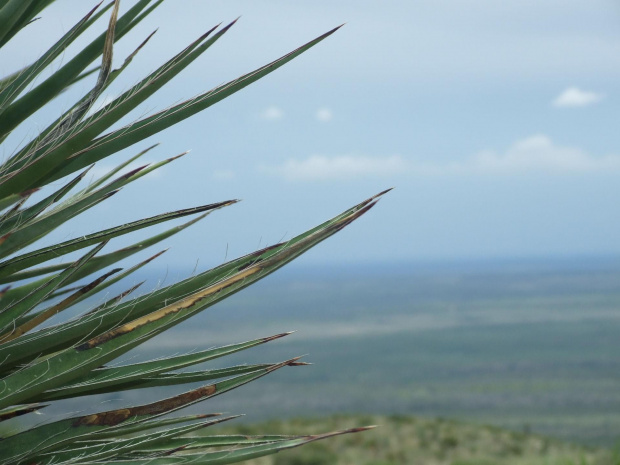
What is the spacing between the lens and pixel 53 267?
5.57ft

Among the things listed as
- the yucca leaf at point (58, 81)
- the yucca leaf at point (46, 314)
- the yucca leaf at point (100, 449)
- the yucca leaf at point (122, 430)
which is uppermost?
the yucca leaf at point (58, 81)

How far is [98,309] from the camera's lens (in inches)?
51.1

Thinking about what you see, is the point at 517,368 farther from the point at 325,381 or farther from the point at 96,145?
the point at 96,145

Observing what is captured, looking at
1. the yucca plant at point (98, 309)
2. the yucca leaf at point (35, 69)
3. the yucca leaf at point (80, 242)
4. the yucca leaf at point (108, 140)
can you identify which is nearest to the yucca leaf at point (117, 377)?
the yucca plant at point (98, 309)

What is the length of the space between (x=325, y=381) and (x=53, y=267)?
4755 cm

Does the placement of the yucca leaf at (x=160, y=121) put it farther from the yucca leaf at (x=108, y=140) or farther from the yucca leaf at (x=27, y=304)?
the yucca leaf at (x=27, y=304)

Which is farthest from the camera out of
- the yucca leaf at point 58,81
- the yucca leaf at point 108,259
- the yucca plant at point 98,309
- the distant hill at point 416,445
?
the distant hill at point 416,445

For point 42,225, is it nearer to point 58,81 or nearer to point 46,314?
point 46,314

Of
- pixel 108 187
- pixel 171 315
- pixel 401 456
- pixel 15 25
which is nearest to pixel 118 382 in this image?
pixel 171 315

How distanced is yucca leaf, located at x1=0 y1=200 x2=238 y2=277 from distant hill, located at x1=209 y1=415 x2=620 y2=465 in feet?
18.4

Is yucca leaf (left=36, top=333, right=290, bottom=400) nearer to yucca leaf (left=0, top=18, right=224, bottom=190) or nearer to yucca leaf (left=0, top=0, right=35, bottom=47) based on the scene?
yucca leaf (left=0, top=18, right=224, bottom=190)

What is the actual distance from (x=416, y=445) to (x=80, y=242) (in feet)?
23.9

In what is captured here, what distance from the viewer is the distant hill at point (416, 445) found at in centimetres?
698

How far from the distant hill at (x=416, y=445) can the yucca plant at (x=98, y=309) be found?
5507 mm
